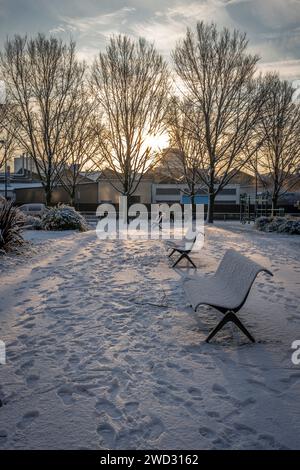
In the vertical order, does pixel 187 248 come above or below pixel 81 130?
below

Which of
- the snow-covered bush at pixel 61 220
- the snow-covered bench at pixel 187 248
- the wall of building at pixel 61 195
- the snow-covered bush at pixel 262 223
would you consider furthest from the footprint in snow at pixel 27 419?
the wall of building at pixel 61 195

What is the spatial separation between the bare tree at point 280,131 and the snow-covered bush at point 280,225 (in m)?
6.93

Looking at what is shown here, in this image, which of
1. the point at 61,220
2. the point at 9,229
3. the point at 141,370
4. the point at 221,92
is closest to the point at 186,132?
the point at 221,92

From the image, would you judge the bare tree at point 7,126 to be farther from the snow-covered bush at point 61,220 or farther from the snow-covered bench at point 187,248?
the snow-covered bench at point 187,248

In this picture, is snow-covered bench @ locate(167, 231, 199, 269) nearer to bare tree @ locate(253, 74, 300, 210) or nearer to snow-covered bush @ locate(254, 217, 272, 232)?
snow-covered bush @ locate(254, 217, 272, 232)

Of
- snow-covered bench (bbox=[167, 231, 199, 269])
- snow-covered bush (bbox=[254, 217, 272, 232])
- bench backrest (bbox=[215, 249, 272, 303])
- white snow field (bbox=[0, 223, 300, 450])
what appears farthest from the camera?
snow-covered bush (bbox=[254, 217, 272, 232])

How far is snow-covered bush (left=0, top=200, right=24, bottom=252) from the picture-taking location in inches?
386

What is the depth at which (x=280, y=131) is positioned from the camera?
27141 mm

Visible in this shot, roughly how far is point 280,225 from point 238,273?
616 inches

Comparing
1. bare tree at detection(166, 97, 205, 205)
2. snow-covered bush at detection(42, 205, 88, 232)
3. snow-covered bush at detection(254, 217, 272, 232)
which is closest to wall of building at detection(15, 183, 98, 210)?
bare tree at detection(166, 97, 205, 205)

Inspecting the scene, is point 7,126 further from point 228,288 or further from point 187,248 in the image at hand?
point 228,288

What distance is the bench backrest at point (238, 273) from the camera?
13.1 feet

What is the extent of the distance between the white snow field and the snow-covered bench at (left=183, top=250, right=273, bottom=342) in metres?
0.37
